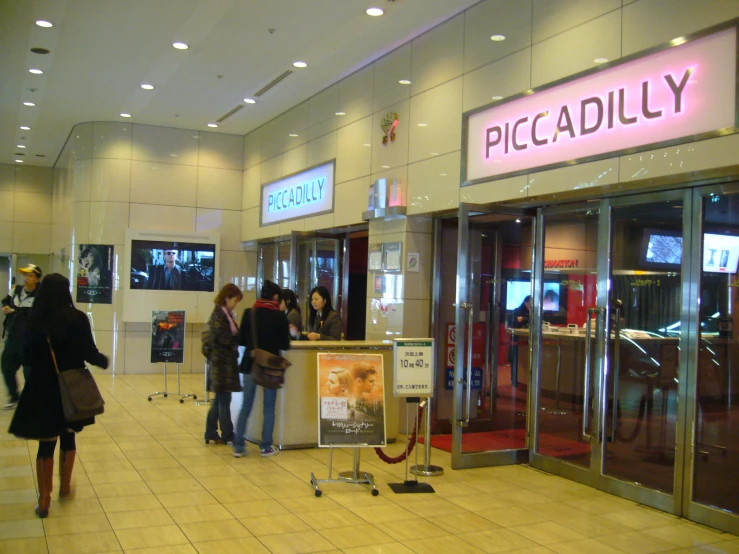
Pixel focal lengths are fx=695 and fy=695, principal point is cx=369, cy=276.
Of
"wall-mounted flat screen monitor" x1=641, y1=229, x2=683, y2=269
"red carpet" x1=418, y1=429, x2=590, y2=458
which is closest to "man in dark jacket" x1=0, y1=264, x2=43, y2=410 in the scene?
"red carpet" x1=418, y1=429, x2=590, y2=458

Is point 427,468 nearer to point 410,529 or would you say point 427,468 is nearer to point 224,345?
point 410,529

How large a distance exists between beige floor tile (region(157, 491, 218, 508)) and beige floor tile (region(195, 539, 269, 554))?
2.57 feet

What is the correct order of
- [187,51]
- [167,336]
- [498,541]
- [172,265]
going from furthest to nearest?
[172,265]
[167,336]
[187,51]
[498,541]

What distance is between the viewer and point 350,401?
533 cm

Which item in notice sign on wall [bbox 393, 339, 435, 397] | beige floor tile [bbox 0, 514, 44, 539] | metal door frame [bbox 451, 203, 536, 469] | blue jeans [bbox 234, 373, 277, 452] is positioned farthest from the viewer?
blue jeans [bbox 234, 373, 277, 452]

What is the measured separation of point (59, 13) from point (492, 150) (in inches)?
181

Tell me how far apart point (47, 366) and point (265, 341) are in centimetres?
202

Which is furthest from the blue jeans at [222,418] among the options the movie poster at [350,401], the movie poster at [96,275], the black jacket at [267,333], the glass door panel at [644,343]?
the movie poster at [96,275]

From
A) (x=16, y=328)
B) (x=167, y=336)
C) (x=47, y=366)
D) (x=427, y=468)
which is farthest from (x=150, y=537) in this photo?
(x=167, y=336)

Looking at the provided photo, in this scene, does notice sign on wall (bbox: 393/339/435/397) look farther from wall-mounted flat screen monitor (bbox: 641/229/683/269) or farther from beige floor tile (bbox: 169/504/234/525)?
wall-mounted flat screen monitor (bbox: 641/229/683/269)

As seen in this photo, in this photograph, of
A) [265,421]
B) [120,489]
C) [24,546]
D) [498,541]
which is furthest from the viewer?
[265,421]

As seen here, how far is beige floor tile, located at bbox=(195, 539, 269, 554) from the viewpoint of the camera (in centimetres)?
394

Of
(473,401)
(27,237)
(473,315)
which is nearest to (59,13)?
(473,315)

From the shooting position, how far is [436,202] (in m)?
6.85
